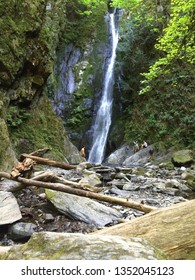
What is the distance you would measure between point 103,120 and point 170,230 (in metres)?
19.1

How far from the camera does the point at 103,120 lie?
21328 millimetres

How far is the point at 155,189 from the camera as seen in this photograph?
25.9 feet

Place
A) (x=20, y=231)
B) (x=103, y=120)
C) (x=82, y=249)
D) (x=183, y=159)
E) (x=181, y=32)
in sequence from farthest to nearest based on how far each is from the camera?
(x=103, y=120) < (x=183, y=159) < (x=181, y=32) < (x=20, y=231) < (x=82, y=249)

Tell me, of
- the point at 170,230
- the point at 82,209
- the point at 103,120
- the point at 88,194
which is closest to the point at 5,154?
the point at 82,209

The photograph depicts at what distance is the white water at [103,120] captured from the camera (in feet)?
66.2

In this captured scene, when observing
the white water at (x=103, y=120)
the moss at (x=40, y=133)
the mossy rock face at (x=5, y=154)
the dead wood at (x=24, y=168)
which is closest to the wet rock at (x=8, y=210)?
the dead wood at (x=24, y=168)

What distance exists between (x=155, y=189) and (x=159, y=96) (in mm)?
13323

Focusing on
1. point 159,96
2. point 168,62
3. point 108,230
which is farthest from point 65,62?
point 108,230

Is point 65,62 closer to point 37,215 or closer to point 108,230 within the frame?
point 37,215

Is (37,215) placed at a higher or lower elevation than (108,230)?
lower

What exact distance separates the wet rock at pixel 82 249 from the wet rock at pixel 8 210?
2314 mm

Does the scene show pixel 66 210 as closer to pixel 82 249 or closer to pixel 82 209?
pixel 82 209
